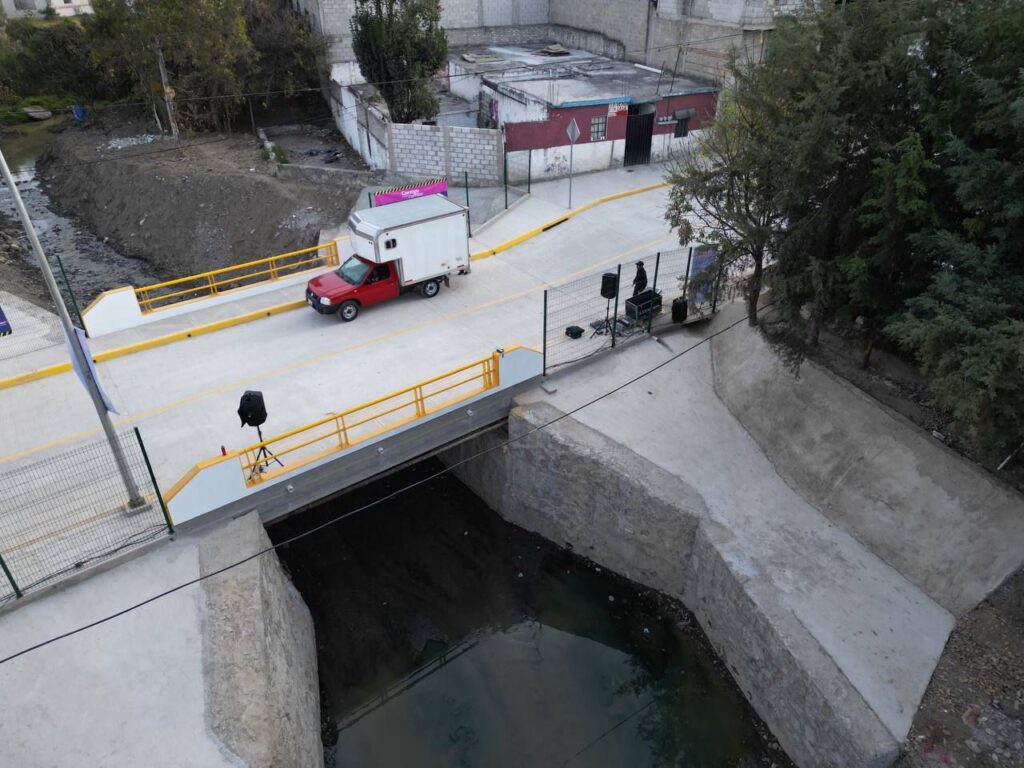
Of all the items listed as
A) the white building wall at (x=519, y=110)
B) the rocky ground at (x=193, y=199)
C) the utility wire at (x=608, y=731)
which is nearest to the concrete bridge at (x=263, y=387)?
the utility wire at (x=608, y=731)

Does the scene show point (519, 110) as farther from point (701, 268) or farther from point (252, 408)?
point (252, 408)

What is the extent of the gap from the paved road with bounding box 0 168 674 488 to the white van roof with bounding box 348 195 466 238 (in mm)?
2174

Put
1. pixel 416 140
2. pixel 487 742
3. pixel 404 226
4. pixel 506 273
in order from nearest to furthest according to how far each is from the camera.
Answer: pixel 487 742 < pixel 404 226 < pixel 506 273 < pixel 416 140

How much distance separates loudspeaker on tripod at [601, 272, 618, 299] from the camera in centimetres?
1583

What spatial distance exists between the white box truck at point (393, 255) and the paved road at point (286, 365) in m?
0.53

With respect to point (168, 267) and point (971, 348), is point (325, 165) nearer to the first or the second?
point (168, 267)

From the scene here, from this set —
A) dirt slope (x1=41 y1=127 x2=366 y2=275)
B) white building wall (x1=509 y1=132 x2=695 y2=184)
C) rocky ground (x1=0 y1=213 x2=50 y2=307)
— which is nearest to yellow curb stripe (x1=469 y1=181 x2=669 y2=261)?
white building wall (x1=509 y1=132 x2=695 y2=184)

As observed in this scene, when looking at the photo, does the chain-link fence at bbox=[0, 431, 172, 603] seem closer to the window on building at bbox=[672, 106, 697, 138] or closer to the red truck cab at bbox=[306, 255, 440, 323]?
the red truck cab at bbox=[306, 255, 440, 323]

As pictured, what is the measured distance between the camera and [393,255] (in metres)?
17.0

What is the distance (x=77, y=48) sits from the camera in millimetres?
43969

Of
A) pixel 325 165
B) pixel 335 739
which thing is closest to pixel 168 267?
pixel 325 165

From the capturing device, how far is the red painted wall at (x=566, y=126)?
25719 millimetres

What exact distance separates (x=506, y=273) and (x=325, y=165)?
48.3 feet

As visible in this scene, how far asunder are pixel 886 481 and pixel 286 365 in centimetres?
1222
